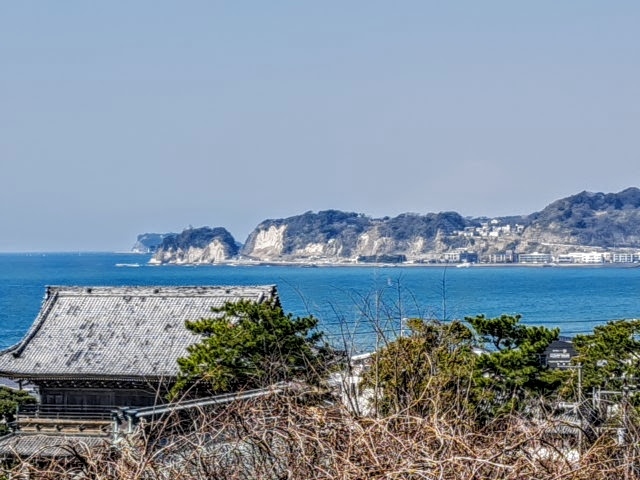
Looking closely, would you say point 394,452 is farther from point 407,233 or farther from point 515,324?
point 407,233

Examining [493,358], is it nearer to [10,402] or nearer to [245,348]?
[245,348]

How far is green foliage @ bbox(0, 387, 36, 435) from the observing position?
73.7 ft

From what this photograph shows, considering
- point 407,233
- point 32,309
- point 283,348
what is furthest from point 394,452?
point 407,233

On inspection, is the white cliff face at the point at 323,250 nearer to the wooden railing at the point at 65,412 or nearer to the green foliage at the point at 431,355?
the wooden railing at the point at 65,412

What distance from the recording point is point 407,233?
7672 inches

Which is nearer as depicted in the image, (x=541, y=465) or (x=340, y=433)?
(x=541, y=465)

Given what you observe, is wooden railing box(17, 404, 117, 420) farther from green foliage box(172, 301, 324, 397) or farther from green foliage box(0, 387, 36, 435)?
green foliage box(172, 301, 324, 397)

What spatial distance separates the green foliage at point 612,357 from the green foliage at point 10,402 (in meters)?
11.0

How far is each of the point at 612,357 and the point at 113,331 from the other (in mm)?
10464

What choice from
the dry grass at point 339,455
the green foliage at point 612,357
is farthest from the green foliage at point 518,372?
the dry grass at point 339,455

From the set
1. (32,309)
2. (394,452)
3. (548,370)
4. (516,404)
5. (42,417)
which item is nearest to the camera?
(394,452)

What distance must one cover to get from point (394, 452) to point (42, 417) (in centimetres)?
1663

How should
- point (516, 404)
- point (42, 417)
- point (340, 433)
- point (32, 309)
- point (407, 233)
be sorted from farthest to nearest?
point (407, 233) < point (32, 309) < point (42, 417) < point (516, 404) < point (340, 433)

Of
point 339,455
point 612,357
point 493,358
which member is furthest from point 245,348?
point 339,455
